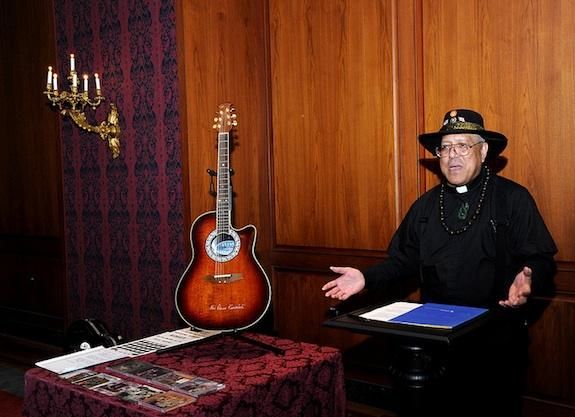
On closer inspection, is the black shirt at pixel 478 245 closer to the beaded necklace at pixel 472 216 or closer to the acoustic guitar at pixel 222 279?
the beaded necklace at pixel 472 216

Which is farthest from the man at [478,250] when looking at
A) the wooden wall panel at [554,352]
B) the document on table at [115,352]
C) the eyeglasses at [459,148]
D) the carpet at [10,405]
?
the carpet at [10,405]

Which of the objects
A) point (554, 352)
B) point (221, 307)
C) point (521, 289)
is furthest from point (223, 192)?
point (554, 352)

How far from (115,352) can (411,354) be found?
1.27 meters

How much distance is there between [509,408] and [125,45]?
3.38 metres

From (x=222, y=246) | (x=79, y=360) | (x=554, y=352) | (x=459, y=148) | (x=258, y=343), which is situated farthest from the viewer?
(x=554, y=352)

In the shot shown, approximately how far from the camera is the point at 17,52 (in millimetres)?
5574

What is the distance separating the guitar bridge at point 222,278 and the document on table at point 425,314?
738 millimetres

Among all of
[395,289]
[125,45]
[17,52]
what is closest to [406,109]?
[395,289]

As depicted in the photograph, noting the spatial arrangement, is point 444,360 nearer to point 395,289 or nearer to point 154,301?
point 395,289

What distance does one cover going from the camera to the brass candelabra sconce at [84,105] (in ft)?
15.0

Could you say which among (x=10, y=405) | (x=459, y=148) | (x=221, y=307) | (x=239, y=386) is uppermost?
(x=459, y=148)

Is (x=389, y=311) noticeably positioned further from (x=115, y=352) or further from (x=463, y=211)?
(x=115, y=352)

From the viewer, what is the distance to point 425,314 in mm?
2373

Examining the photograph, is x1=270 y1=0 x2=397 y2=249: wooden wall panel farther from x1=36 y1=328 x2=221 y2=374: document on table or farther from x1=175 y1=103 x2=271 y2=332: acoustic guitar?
x1=36 y1=328 x2=221 y2=374: document on table
